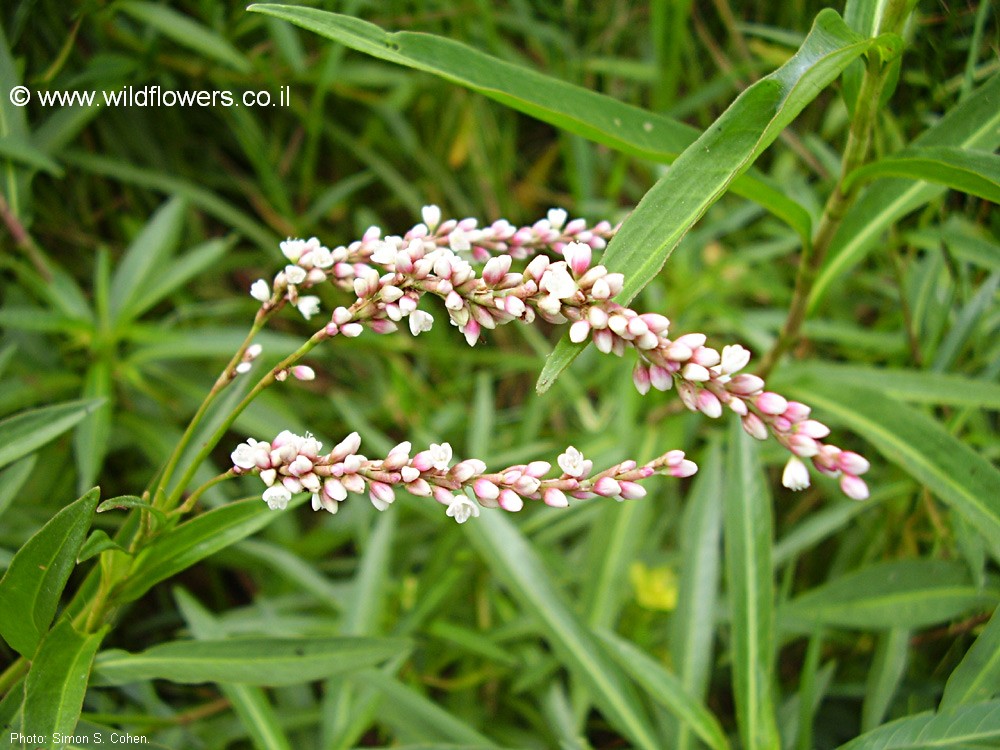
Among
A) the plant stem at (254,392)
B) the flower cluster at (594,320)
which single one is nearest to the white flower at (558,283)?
the flower cluster at (594,320)

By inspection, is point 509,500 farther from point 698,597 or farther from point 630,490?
point 698,597

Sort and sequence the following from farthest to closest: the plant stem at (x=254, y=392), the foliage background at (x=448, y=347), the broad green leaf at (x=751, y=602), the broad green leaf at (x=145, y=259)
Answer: the broad green leaf at (x=145, y=259) < the foliage background at (x=448, y=347) < the broad green leaf at (x=751, y=602) < the plant stem at (x=254, y=392)

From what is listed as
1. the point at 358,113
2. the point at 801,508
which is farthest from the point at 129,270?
the point at 801,508

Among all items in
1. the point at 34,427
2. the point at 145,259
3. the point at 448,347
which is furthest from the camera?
the point at 448,347

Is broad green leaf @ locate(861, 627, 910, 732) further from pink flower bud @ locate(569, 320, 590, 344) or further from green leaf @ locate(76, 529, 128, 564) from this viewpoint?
green leaf @ locate(76, 529, 128, 564)

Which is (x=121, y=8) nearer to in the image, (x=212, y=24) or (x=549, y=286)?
(x=212, y=24)

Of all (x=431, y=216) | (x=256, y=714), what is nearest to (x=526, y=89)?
(x=431, y=216)

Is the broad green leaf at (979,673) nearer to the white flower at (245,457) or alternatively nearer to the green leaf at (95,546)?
the white flower at (245,457)
